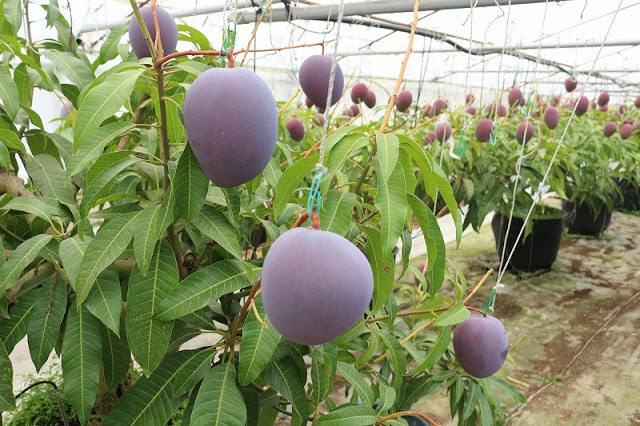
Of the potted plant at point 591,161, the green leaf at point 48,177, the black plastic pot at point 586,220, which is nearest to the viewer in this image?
the green leaf at point 48,177

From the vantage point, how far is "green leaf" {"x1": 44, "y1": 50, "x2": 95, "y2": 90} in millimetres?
908

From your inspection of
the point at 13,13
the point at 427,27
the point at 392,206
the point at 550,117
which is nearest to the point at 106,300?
the point at 392,206

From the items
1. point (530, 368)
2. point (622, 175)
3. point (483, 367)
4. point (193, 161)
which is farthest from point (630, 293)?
point (193, 161)

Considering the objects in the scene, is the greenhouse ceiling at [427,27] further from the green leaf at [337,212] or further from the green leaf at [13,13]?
the green leaf at [337,212]

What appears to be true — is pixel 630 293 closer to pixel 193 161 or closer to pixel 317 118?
pixel 317 118

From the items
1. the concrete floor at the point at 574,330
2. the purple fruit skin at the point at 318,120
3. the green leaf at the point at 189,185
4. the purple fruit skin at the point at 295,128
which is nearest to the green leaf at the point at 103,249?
the green leaf at the point at 189,185

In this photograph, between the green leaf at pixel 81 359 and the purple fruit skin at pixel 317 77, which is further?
the purple fruit skin at pixel 317 77

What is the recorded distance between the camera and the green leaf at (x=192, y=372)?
2.35 ft

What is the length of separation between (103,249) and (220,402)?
0.79 ft

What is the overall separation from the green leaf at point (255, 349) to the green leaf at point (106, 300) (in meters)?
0.16

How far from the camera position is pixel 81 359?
0.68 metres

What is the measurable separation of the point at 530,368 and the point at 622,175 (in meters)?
2.04

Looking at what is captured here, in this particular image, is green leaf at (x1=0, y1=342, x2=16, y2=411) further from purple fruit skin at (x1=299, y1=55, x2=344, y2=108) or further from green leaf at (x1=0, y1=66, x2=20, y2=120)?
purple fruit skin at (x1=299, y1=55, x2=344, y2=108)

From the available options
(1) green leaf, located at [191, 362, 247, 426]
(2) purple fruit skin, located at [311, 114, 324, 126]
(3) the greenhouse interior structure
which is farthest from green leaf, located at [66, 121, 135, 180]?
(2) purple fruit skin, located at [311, 114, 324, 126]
